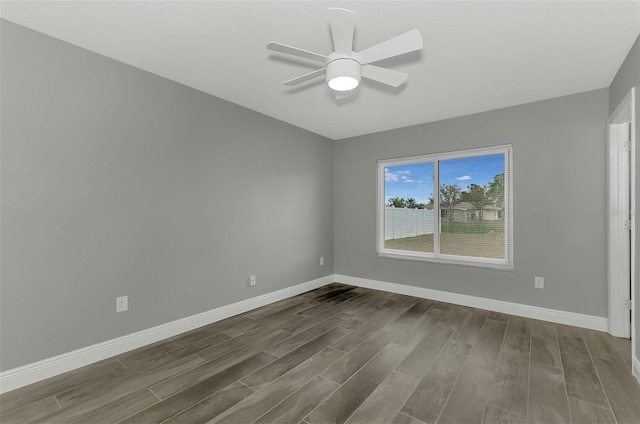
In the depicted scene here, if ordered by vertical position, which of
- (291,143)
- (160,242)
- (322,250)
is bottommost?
(322,250)

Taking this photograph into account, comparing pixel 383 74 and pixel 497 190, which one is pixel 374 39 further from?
pixel 497 190

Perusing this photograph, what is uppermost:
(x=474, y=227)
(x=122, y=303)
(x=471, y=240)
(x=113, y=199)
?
(x=113, y=199)

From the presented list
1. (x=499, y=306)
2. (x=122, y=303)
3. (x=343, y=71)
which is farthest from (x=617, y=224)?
(x=122, y=303)

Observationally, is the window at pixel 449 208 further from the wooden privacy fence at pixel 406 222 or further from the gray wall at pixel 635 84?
the gray wall at pixel 635 84

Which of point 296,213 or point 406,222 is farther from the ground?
point 296,213

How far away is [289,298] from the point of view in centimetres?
416

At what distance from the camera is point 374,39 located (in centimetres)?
218

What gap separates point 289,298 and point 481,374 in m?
2.57

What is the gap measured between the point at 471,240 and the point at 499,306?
2.85 feet

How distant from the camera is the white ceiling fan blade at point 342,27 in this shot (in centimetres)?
158

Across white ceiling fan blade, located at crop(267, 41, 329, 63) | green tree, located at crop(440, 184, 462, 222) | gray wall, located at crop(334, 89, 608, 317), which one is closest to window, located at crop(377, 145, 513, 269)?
green tree, located at crop(440, 184, 462, 222)

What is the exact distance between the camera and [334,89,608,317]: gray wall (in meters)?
3.07

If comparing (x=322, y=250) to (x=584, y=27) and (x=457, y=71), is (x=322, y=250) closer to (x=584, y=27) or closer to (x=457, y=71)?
(x=457, y=71)

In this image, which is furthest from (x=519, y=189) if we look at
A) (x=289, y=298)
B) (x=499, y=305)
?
(x=289, y=298)
